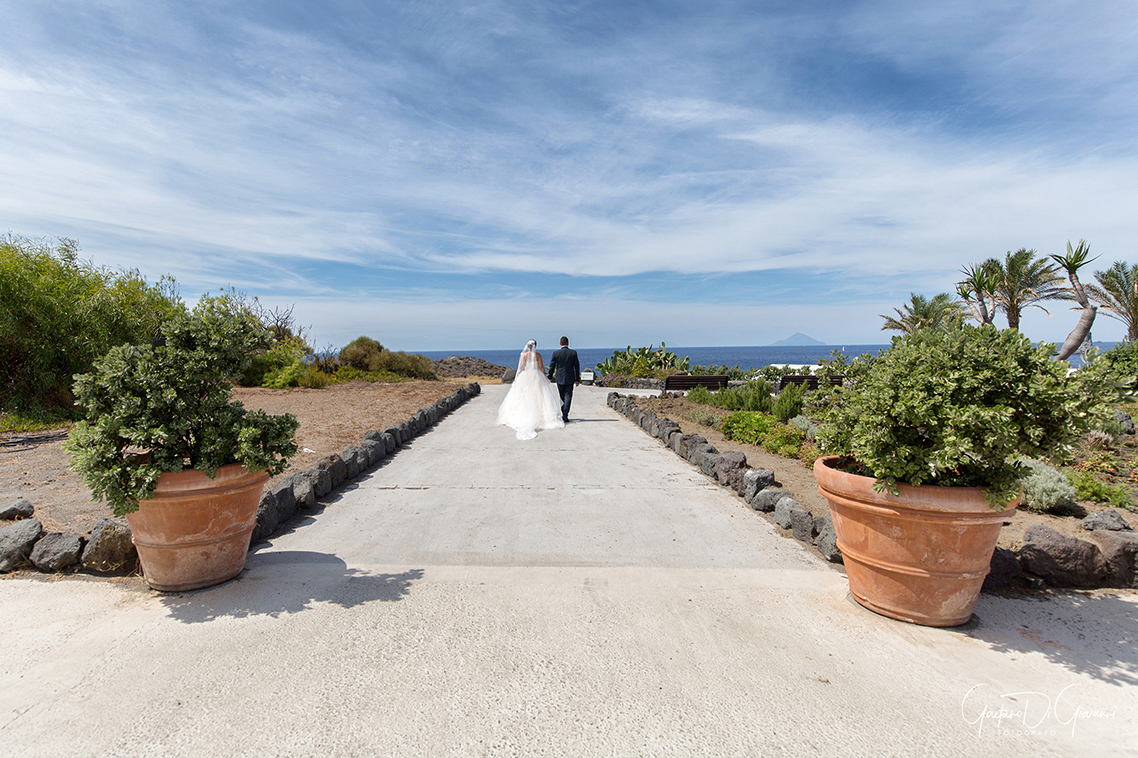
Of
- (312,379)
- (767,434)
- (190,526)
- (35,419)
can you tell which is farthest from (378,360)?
(190,526)

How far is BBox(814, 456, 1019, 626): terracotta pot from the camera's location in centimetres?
290

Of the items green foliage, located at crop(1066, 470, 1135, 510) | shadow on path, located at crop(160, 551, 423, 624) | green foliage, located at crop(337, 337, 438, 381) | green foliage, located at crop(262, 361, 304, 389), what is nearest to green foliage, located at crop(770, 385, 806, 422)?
green foliage, located at crop(1066, 470, 1135, 510)

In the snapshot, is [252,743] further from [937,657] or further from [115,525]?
[937,657]

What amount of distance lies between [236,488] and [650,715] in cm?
290

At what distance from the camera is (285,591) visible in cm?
348

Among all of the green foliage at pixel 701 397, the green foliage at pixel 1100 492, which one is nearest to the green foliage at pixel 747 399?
the green foliage at pixel 701 397

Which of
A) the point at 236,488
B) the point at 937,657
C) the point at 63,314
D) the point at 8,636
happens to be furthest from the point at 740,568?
the point at 63,314

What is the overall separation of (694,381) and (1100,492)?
12431 mm

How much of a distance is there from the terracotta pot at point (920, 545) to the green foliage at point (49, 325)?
15432 mm

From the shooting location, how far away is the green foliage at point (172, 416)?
3.21m

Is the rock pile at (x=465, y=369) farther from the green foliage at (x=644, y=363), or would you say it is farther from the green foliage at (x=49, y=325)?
the green foliage at (x=49, y=325)

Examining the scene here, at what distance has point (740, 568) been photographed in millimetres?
3941

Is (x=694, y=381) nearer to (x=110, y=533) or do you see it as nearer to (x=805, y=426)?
(x=805, y=426)
